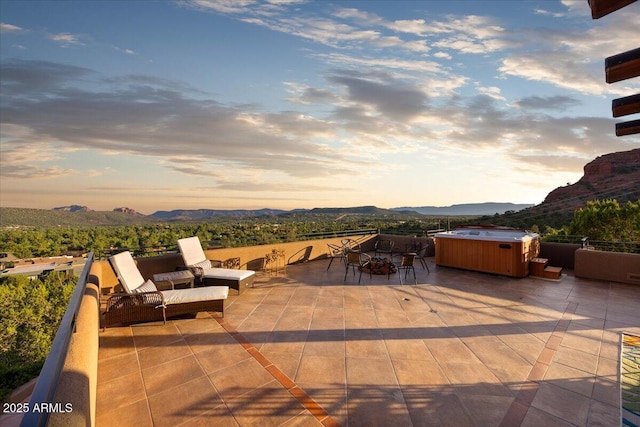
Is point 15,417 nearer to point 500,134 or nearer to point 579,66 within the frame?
point 579,66

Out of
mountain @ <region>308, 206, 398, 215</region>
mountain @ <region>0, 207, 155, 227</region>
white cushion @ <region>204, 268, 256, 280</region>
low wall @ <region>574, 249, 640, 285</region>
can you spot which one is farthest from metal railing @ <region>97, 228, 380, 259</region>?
mountain @ <region>308, 206, 398, 215</region>

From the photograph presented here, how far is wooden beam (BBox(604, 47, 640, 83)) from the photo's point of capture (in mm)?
1769

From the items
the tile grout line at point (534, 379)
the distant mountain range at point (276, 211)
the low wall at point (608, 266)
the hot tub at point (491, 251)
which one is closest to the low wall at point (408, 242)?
the hot tub at point (491, 251)

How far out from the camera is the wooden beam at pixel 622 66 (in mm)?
1769

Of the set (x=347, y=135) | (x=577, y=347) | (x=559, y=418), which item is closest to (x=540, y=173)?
(x=347, y=135)

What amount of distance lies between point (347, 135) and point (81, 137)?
1111 cm

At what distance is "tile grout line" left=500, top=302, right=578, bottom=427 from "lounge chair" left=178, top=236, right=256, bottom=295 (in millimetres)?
4271

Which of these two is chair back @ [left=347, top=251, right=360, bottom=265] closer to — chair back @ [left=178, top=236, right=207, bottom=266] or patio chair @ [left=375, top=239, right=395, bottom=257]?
chair back @ [left=178, top=236, right=207, bottom=266]

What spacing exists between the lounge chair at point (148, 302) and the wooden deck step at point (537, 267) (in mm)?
7158

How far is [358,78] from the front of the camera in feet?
31.9

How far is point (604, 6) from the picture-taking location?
1688mm

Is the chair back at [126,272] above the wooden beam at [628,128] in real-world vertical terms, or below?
below

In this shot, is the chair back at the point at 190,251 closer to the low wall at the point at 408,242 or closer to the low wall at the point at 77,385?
the low wall at the point at 77,385

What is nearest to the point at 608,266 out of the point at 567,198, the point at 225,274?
the point at 225,274
